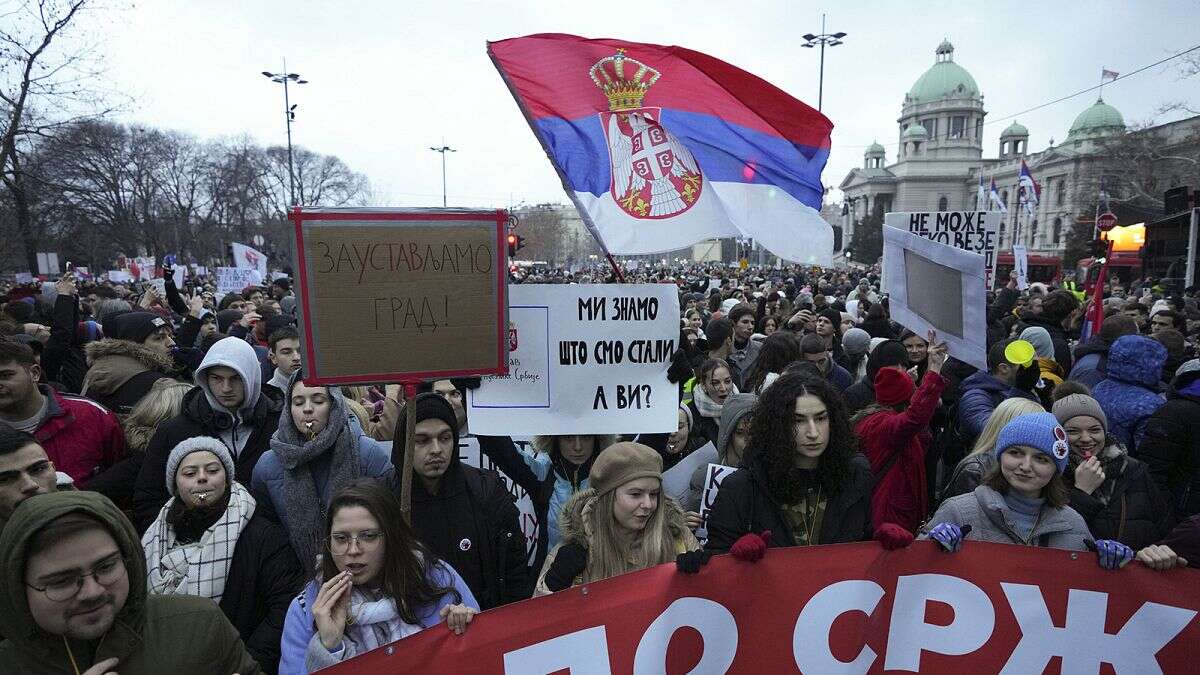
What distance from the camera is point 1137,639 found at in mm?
2525

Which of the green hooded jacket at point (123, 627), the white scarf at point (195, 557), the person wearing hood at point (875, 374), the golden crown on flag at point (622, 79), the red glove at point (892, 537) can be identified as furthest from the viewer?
the person wearing hood at point (875, 374)

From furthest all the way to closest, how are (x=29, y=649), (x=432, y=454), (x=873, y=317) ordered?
(x=873, y=317) → (x=432, y=454) → (x=29, y=649)

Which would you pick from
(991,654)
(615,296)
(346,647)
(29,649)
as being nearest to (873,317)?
(615,296)

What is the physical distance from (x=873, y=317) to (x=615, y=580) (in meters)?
7.22

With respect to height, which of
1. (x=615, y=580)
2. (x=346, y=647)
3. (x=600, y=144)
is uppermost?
(x=600, y=144)

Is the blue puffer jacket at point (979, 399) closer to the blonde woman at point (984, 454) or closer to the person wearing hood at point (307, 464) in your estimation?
the blonde woman at point (984, 454)

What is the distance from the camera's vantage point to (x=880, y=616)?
258 centimetres

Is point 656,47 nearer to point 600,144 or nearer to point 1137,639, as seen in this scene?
point 600,144

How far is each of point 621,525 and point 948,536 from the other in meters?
1.22

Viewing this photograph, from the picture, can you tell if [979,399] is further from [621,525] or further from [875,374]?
[621,525]

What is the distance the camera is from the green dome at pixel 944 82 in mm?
106000

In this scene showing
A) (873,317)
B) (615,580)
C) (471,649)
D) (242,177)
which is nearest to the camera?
(471,649)

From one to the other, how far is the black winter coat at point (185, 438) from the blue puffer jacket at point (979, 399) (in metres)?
4.13

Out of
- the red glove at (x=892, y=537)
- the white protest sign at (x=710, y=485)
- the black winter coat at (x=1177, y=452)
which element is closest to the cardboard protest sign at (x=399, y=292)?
the white protest sign at (x=710, y=485)
